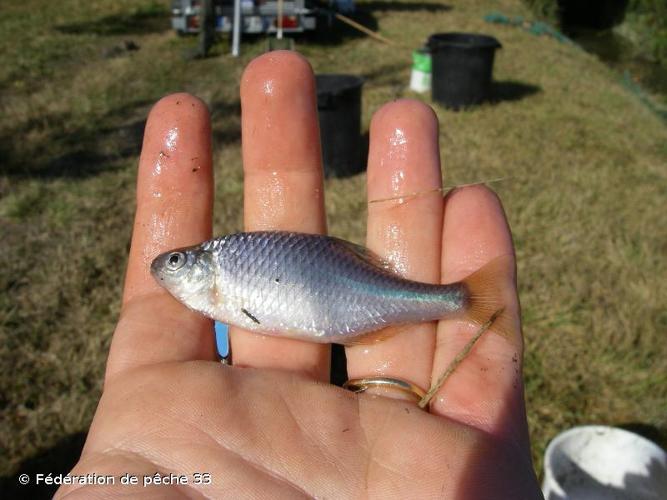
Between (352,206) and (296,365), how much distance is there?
11.7ft

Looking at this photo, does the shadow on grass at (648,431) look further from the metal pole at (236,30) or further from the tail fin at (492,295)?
the metal pole at (236,30)

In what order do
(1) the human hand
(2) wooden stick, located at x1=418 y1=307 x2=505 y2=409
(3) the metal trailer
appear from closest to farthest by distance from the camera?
(1) the human hand < (2) wooden stick, located at x1=418 y1=307 x2=505 y2=409 < (3) the metal trailer

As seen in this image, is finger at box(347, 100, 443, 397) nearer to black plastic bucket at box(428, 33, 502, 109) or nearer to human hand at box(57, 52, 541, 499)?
human hand at box(57, 52, 541, 499)

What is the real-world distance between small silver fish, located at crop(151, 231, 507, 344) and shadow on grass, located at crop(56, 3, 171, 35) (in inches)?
454

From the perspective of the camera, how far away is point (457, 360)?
2.37 metres

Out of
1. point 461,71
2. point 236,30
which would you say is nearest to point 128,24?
point 236,30

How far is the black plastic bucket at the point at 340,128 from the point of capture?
6.70 meters

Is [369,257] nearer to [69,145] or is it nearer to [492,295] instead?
[492,295]

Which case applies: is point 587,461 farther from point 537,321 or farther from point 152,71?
point 152,71

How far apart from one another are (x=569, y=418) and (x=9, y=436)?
360cm

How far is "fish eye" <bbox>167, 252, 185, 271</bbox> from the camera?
264 centimetres

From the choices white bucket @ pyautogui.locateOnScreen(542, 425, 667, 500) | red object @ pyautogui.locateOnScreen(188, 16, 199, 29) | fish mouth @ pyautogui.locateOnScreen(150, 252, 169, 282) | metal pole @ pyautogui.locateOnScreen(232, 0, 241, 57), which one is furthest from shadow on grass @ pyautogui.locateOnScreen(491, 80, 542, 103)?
fish mouth @ pyautogui.locateOnScreen(150, 252, 169, 282)

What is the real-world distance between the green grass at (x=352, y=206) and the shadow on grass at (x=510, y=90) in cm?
7

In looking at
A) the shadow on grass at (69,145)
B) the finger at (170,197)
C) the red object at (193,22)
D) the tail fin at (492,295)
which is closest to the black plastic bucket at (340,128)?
the shadow on grass at (69,145)
